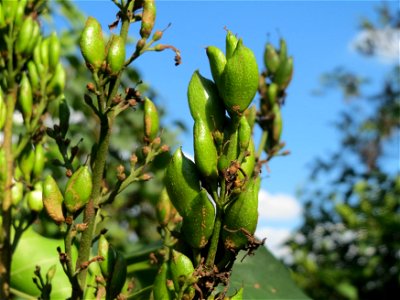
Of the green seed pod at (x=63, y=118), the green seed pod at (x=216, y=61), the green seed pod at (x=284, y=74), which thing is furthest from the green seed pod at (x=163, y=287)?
the green seed pod at (x=284, y=74)

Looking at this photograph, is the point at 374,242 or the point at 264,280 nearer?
the point at 264,280

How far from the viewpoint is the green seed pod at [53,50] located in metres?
1.50

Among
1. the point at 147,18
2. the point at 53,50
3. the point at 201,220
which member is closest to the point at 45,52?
the point at 53,50

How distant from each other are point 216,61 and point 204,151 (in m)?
0.14

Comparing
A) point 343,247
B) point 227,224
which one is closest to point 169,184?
point 227,224

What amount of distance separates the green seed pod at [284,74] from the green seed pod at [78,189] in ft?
2.73

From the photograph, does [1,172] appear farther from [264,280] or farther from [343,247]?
[343,247]

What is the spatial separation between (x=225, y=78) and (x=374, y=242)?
4.20 meters

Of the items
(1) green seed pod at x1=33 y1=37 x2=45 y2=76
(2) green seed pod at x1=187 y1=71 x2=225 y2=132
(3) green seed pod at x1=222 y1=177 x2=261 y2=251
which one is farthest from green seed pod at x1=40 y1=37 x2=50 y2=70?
(3) green seed pod at x1=222 y1=177 x2=261 y2=251

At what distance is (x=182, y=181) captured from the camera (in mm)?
801

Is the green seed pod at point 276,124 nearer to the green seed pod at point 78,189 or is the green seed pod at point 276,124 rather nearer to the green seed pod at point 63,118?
the green seed pod at point 63,118

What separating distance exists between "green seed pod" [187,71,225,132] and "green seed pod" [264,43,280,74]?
0.83 m

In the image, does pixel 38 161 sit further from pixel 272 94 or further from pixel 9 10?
A: pixel 272 94

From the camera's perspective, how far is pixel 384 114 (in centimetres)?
1126
